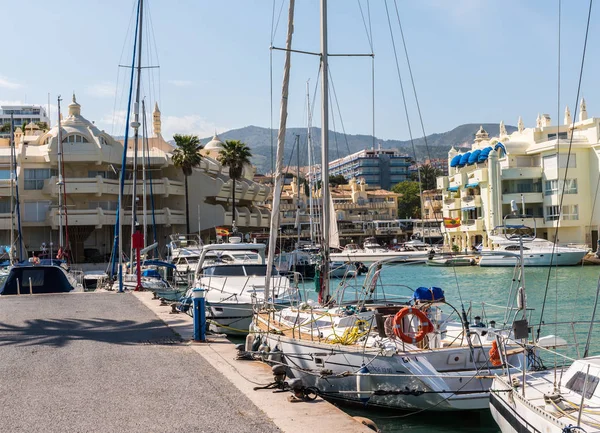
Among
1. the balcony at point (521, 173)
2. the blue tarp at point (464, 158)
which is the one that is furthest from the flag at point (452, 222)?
the balcony at point (521, 173)

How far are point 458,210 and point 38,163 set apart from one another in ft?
165

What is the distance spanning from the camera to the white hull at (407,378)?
13.2 metres

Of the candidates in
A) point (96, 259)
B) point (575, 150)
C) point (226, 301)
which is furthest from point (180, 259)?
point (575, 150)

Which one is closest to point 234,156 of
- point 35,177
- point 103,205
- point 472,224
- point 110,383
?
point 103,205

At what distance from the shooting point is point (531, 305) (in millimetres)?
35188

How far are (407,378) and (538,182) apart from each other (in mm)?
71657

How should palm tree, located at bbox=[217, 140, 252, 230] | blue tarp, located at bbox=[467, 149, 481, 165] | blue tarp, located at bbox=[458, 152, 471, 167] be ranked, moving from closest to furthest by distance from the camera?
palm tree, located at bbox=[217, 140, 252, 230]
blue tarp, located at bbox=[467, 149, 481, 165]
blue tarp, located at bbox=[458, 152, 471, 167]

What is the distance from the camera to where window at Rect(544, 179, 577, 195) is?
77125 millimetres

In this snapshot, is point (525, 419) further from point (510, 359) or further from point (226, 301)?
point (226, 301)

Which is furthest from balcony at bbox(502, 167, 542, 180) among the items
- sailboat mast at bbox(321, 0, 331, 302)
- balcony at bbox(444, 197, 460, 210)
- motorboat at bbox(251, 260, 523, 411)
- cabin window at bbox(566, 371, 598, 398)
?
cabin window at bbox(566, 371, 598, 398)

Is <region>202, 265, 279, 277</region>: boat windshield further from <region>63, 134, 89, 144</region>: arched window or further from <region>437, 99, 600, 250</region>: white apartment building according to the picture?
<region>63, 134, 89, 144</region>: arched window

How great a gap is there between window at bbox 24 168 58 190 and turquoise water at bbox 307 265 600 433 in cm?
3521

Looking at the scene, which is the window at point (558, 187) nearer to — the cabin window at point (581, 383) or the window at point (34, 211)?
the window at point (34, 211)

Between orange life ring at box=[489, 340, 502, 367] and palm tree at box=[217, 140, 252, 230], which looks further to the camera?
palm tree at box=[217, 140, 252, 230]
